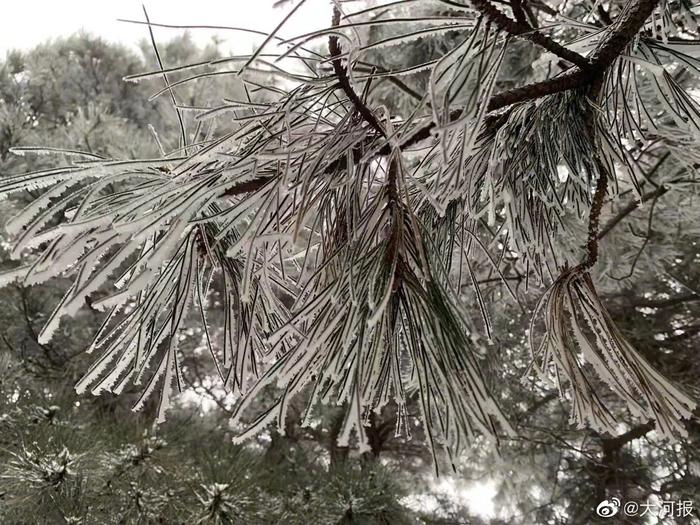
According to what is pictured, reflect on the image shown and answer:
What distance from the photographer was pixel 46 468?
1.10 meters

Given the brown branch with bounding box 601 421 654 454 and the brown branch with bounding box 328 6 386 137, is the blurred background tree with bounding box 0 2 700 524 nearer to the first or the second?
the brown branch with bounding box 601 421 654 454

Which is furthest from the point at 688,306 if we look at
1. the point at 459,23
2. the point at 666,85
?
the point at 459,23

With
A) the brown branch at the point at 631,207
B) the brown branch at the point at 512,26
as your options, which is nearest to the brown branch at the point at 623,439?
the brown branch at the point at 631,207

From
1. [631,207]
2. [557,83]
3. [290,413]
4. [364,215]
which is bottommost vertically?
[364,215]

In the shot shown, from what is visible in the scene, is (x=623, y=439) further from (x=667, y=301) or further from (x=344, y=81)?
(x=344, y=81)

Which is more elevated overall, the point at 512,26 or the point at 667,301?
the point at 667,301

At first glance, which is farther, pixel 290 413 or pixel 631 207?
pixel 290 413

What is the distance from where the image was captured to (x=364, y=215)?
0.40 m

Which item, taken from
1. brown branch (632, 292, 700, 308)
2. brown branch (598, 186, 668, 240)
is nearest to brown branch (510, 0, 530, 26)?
brown branch (598, 186, 668, 240)

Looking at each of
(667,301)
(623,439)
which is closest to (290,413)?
(623,439)

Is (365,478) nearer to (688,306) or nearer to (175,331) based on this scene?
(688,306)

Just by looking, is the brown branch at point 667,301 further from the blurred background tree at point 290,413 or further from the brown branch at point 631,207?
the brown branch at point 631,207

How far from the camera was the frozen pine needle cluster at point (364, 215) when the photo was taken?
1.03ft

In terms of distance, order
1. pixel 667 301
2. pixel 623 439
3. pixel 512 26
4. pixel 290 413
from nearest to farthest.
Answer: pixel 512 26 → pixel 667 301 → pixel 623 439 → pixel 290 413
